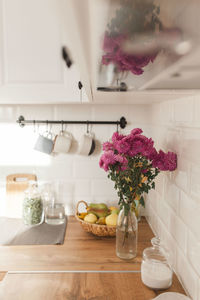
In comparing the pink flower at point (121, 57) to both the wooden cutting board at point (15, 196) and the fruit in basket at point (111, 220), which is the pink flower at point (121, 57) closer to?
the fruit in basket at point (111, 220)

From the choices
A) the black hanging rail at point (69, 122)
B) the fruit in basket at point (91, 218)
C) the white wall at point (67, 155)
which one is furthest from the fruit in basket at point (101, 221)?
the black hanging rail at point (69, 122)

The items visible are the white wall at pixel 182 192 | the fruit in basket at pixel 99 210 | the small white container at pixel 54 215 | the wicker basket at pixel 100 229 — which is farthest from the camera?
the small white container at pixel 54 215

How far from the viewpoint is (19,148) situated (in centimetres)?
161

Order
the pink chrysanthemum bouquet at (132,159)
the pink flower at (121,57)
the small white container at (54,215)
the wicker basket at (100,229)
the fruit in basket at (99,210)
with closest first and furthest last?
the pink flower at (121,57)
the pink chrysanthemum bouquet at (132,159)
the wicker basket at (100,229)
the fruit in basket at (99,210)
the small white container at (54,215)

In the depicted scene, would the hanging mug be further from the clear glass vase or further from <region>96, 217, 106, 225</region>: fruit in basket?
the clear glass vase

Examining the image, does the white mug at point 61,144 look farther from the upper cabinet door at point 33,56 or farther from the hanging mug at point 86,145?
the upper cabinet door at point 33,56

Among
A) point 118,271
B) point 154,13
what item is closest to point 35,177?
point 118,271

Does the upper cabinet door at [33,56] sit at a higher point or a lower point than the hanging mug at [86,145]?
higher

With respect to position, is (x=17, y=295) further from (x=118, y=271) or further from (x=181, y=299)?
(x=181, y=299)

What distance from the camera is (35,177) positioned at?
162cm

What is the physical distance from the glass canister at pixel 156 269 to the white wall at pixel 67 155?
2.33ft

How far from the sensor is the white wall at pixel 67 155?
62.9 inches

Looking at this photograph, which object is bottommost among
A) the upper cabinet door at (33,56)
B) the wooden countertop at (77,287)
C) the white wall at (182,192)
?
the wooden countertop at (77,287)

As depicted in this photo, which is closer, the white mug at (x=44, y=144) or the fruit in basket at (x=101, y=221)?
the fruit in basket at (x=101, y=221)
